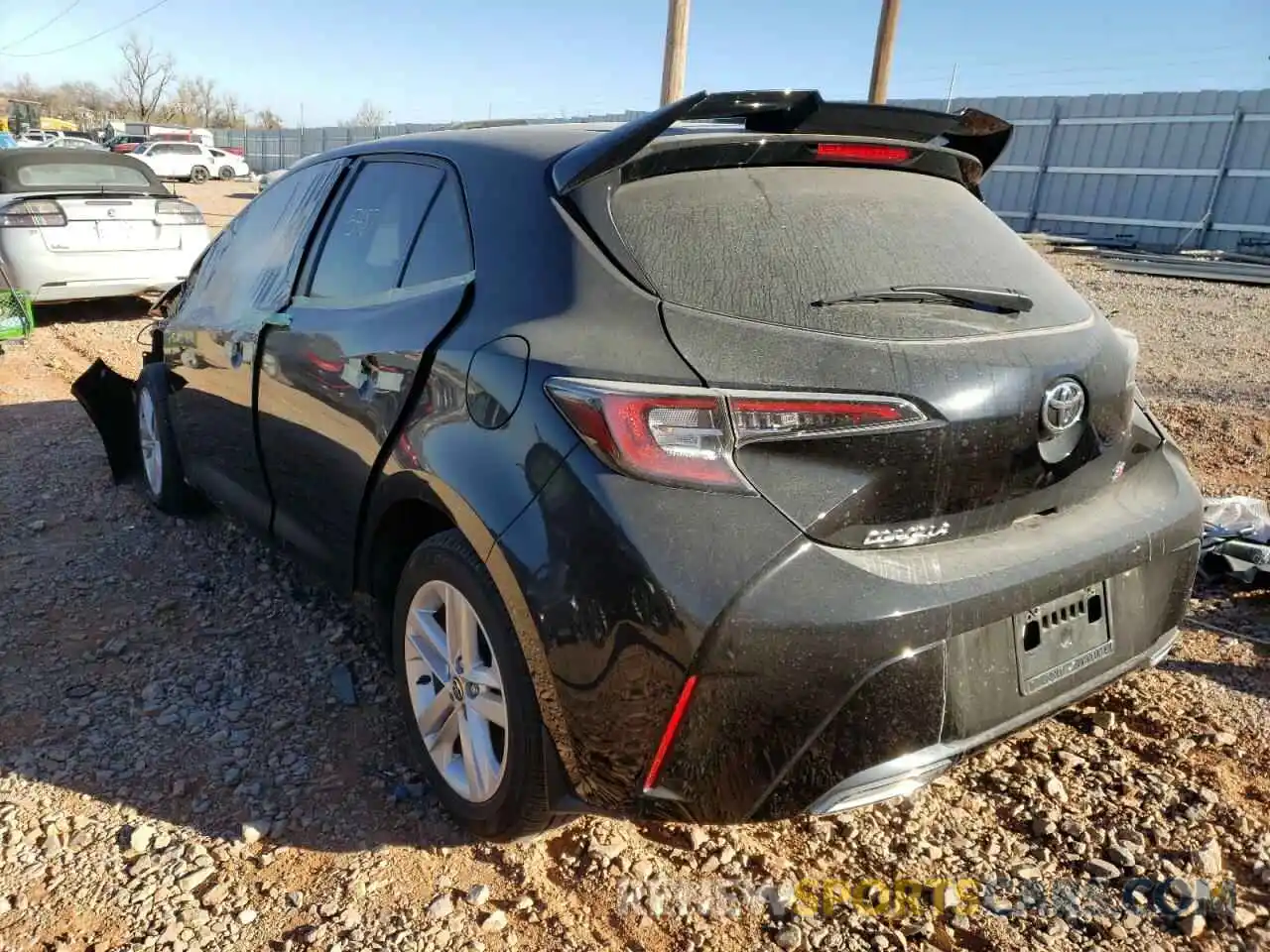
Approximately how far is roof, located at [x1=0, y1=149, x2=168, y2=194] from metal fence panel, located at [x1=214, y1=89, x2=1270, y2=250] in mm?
14116

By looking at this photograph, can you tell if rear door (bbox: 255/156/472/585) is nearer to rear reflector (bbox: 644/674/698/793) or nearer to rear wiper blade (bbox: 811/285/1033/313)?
rear wiper blade (bbox: 811/285/1033/313)

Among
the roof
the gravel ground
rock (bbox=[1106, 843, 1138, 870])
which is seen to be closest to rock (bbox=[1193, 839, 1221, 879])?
the gravel ground

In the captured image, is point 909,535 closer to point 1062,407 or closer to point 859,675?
point 859,675

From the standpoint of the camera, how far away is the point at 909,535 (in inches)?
74.3

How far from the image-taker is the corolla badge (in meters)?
1.85

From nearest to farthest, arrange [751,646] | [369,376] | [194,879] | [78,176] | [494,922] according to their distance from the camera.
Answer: [751,646] → [494,922] → [194,879] → [369,376] → [78,176]

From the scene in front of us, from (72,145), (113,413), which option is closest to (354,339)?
(113,413)

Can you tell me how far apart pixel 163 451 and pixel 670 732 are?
132 inches

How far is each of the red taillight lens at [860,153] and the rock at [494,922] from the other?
196cm

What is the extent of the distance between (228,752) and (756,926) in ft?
5.23

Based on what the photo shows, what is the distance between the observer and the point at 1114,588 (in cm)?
211

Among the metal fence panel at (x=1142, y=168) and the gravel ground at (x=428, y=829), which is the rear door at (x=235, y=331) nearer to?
the gravel ground at (x=428, y=829)

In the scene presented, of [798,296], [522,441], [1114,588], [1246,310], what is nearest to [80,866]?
[522,441]

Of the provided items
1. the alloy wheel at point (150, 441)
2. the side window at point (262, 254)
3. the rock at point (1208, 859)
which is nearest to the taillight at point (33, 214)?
the alloy wheel at point (150, 441)
